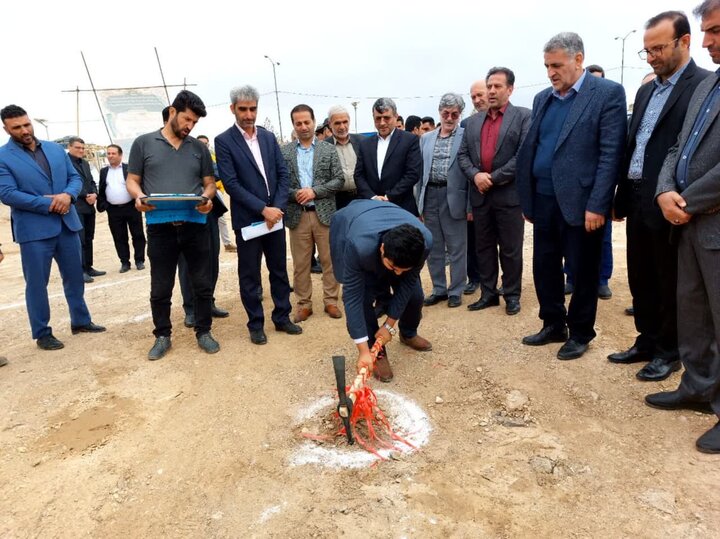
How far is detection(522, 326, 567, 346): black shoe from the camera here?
3.78 metres

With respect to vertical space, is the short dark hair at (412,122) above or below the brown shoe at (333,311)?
above

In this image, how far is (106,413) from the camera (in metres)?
3.21

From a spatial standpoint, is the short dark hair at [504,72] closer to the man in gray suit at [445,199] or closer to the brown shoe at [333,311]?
the man in gray suit at [445,199]

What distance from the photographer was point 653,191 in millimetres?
2969

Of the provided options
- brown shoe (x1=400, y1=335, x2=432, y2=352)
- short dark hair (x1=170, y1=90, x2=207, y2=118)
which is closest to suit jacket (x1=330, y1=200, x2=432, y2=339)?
brown shoe (x1=400, y1=335, x2=432, y2=352)

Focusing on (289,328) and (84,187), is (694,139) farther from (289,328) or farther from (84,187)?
(84,187)

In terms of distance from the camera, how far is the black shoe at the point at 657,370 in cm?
314

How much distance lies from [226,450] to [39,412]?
1519 millimetres

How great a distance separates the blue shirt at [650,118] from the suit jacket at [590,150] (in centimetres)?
9

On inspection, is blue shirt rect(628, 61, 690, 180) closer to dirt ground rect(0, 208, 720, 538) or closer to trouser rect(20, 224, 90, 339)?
dirt ground rect(0, 208, 720, 538)

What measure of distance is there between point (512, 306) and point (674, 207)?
78.6 inches

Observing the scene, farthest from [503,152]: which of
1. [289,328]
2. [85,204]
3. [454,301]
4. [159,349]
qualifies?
[85,204]

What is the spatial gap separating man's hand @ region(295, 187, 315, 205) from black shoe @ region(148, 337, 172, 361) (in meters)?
1.72

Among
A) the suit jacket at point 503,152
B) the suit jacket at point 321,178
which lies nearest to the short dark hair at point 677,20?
the suit jacket at point 503,152
